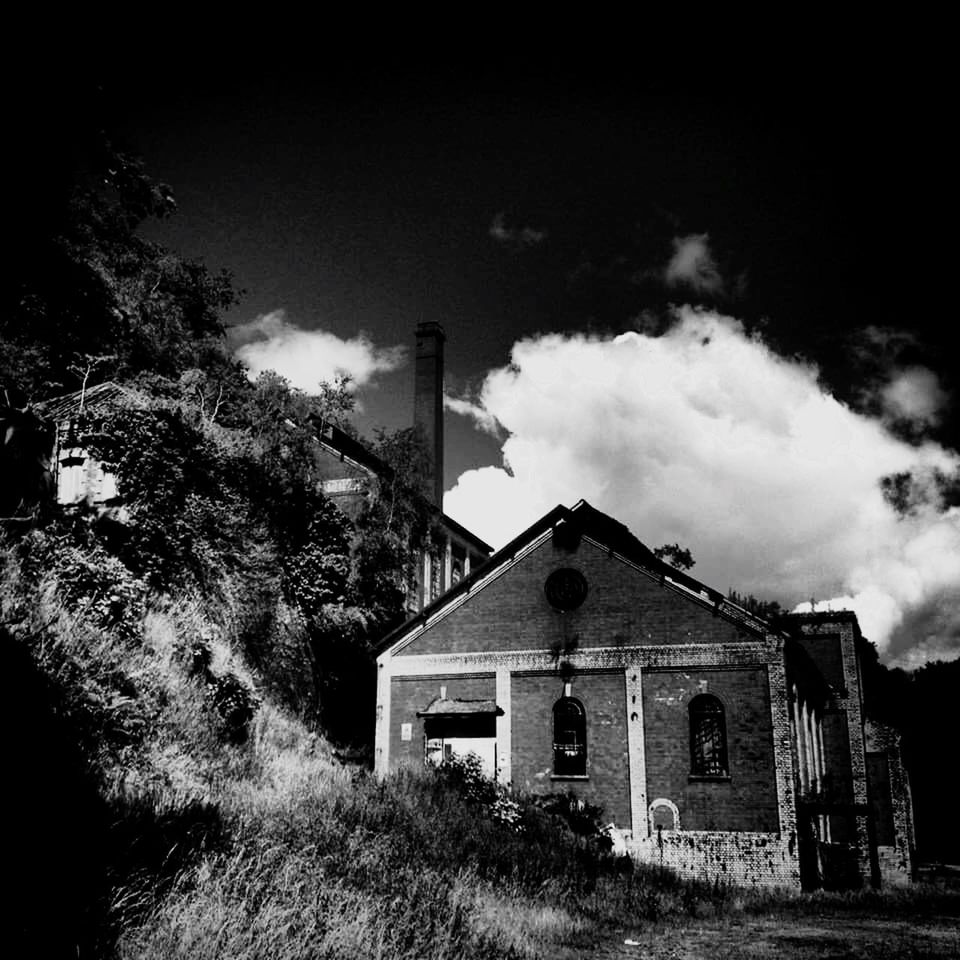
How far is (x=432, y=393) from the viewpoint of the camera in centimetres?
3862

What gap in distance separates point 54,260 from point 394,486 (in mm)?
22623

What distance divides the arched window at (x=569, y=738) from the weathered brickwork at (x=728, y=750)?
165cm

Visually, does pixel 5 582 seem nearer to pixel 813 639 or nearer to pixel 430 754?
pixel 430 754

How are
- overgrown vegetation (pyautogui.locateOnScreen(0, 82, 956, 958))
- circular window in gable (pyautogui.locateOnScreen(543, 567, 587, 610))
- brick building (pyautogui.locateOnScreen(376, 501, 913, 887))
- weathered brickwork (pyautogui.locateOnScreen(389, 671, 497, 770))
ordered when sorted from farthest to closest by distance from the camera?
weathered brickwork (pyautogui.locateOnScreen(389, 671, 497, 770)) < circular window in gable (pyautogui.locateOnScreen(543, 567, 587, 610)) < brick building (pyautogui.locateOnScreen(376, 501, 913, 887)) < overgrown vegetation (pyautogui.locateOnScreen(0, 82, 956, 958))

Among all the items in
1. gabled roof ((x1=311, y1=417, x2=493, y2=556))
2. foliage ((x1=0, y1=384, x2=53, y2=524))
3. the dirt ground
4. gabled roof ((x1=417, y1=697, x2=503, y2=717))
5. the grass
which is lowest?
the dirt ground

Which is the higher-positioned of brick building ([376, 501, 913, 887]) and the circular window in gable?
the circular window in gable

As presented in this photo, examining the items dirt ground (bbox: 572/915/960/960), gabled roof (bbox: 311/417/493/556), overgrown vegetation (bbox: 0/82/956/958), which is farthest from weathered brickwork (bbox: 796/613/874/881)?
gabled roof (bbox: 311/417/493/556)

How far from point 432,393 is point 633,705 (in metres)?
22.3

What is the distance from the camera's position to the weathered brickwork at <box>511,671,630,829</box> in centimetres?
1891

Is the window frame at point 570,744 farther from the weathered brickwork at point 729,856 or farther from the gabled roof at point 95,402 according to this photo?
the gabled roof at point 95,402

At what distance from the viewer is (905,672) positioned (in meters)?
56.7

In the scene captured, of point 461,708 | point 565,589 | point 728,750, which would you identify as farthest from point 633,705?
point 461,708

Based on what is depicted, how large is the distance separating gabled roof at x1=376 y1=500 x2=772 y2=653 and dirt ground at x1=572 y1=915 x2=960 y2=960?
7.06 metres

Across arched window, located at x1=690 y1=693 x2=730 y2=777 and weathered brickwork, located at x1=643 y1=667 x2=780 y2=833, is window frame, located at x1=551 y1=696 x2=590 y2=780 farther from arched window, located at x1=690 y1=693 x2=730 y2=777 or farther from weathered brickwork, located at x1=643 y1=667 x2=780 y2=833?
arched window, located at x1=690 y1=693 x2=730 y2=777
